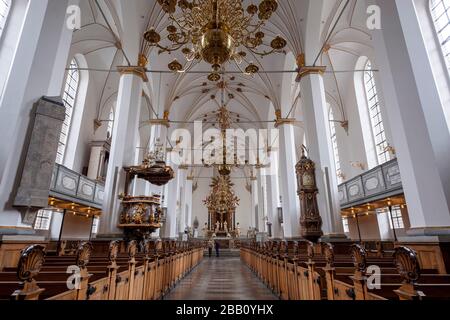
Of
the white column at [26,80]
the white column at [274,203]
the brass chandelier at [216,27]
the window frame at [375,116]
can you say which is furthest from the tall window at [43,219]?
the window frame at [375,116]

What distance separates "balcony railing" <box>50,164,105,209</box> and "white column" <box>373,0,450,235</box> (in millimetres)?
9682

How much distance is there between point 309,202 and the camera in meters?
7.74

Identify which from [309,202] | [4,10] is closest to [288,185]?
[309,202]

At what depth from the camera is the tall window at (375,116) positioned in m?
11.2

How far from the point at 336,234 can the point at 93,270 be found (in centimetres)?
637

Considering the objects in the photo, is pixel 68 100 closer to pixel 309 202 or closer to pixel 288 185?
pixel 288 185

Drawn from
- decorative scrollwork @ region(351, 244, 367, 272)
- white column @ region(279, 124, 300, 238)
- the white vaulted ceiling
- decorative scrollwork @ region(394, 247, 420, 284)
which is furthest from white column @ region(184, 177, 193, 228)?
decorative scrollwork @ region(394, 247, 420, 284)

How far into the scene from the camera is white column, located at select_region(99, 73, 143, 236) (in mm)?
7086

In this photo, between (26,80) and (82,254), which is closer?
(82,254)

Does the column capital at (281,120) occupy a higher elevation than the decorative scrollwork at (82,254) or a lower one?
higher

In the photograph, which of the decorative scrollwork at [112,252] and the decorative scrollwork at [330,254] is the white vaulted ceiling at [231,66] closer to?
the decorative scrollwork at [112,252]

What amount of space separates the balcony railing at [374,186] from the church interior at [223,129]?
0.27ft

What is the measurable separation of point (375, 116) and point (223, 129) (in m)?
7.57

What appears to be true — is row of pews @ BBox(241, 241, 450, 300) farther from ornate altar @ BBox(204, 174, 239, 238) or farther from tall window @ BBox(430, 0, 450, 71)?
ornate altar @ BBox(204, 174, 239, 238)
